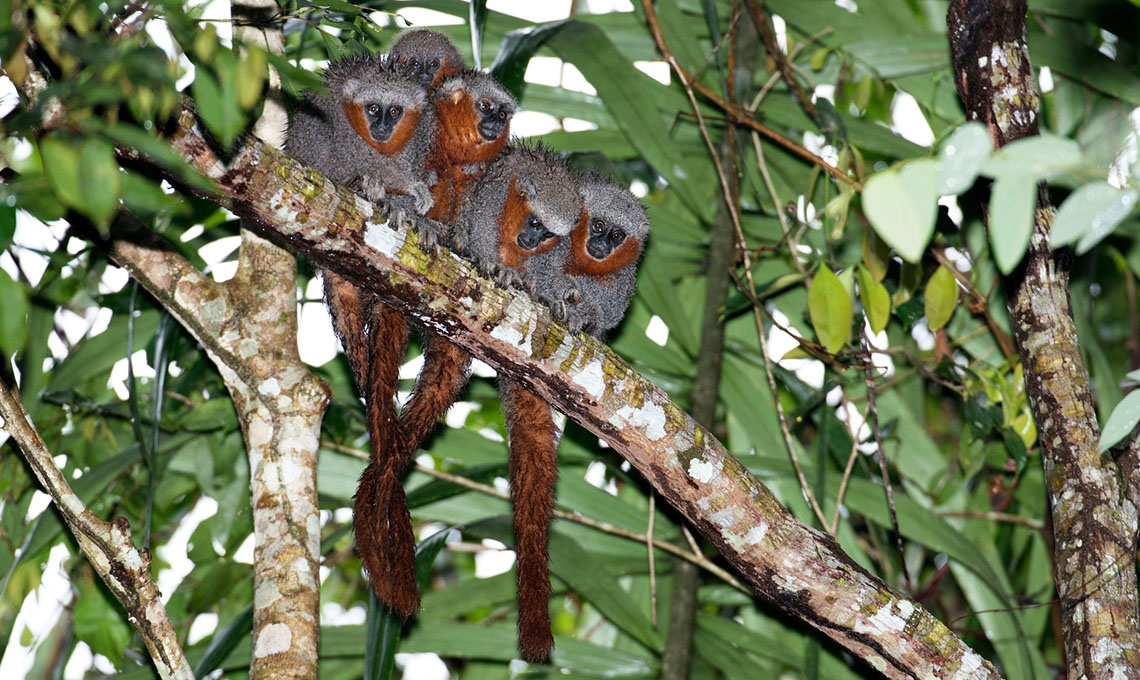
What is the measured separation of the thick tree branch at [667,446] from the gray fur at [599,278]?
1056mm

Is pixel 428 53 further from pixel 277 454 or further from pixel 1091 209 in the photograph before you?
pixel 1091 209

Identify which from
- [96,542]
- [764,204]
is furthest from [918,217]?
[764,204]

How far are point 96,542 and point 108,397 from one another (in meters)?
1.98

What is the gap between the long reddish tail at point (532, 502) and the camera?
9.46 feet

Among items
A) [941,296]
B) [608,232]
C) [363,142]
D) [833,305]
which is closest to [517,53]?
[363,142]

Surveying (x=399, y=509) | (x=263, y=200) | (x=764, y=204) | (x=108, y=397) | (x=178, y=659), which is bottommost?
(x=178, y=659)

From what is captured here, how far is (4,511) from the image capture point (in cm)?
366

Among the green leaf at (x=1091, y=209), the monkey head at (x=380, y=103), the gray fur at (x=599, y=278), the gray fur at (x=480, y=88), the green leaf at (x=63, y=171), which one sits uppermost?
the gray fur at (x=480, y=88)

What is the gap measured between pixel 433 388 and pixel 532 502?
19.3 inches

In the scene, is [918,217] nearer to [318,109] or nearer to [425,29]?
[318,109]

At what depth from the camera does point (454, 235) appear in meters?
3.48

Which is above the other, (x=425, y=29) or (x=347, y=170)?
(x=425, y=29)

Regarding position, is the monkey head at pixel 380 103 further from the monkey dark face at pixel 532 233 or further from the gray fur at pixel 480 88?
the monkey dark face at pixel 532 233

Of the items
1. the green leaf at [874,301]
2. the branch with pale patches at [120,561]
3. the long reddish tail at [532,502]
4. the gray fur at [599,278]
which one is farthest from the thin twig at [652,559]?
the branch with pale patches at [120,561]
